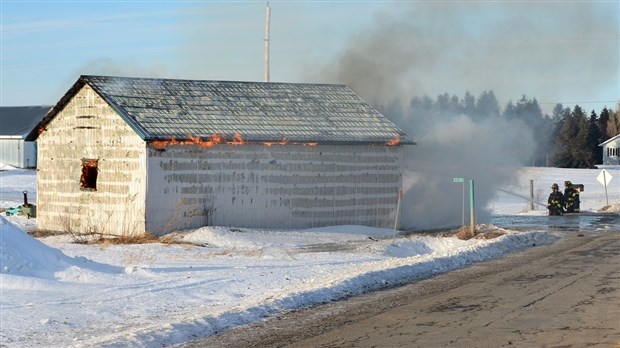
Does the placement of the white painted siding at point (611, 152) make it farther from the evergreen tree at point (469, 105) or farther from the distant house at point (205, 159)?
the distant house at point (205, 159)

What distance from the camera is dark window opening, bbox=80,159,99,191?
102 feet

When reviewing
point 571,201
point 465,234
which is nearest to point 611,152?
point 571,201

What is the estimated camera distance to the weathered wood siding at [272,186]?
29.0 meters

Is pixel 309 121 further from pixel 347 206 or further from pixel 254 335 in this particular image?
pixel 254 335

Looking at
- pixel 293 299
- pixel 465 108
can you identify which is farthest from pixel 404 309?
pixel 465 108

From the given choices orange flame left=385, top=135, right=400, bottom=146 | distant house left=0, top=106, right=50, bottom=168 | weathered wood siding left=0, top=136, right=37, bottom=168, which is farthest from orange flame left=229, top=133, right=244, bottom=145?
weathered wood siding left=0, top=136, right=37, bottom=168

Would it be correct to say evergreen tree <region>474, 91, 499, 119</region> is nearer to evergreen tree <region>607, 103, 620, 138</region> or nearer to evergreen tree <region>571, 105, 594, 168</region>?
evergreen tree <region>571, 105, 594, 168</region>

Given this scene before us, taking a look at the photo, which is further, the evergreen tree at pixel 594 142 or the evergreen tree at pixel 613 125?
the evergreen tree at pixel 613 125

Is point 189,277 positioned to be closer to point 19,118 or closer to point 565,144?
point 19,118

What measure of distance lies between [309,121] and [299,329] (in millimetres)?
20546

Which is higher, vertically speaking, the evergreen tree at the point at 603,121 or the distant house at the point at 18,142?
the evergreen tree at the point at 603,121

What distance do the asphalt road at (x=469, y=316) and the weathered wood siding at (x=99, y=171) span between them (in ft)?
42.1

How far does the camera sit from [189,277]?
19.0 m

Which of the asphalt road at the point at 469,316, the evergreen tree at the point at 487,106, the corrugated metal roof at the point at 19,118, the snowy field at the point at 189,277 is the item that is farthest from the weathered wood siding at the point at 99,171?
the corrugated metal roof at the point at 19,118
